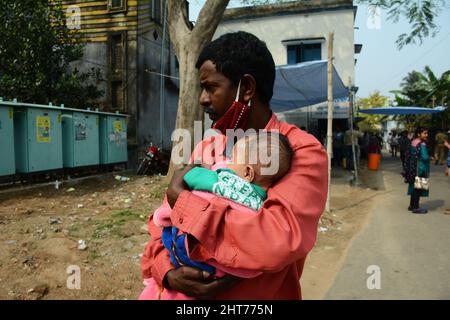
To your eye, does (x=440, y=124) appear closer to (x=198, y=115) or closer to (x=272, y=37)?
(x=272, y=37)

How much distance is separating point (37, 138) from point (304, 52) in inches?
487

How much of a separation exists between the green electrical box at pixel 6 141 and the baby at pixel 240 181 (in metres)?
7.01

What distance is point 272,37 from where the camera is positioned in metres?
17.3

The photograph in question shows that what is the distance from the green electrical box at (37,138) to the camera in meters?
7.71

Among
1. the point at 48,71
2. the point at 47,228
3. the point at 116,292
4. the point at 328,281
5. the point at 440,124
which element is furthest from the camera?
the point at 440,124

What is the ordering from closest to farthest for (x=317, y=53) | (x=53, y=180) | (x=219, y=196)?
(x=219, y=196) → (x=53, y=180) → (x=317, y=53)

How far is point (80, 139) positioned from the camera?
9.35 m

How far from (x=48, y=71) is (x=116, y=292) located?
338 inches

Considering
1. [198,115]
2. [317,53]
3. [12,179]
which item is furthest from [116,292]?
[317,53]

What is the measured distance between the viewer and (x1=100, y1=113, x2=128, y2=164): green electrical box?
1030 centimetres

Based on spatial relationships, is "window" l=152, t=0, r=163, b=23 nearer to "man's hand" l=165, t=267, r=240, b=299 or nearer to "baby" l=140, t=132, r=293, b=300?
"baby" l=140, t=132, r=293, b=300

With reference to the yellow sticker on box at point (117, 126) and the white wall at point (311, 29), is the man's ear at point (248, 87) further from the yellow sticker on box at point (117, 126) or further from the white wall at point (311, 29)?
the white wall at point (311, 29)

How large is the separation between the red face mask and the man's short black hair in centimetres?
6

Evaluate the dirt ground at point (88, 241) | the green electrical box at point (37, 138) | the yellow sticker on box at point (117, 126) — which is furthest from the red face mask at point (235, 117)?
the yellow sticker on box at point (117, 126)
